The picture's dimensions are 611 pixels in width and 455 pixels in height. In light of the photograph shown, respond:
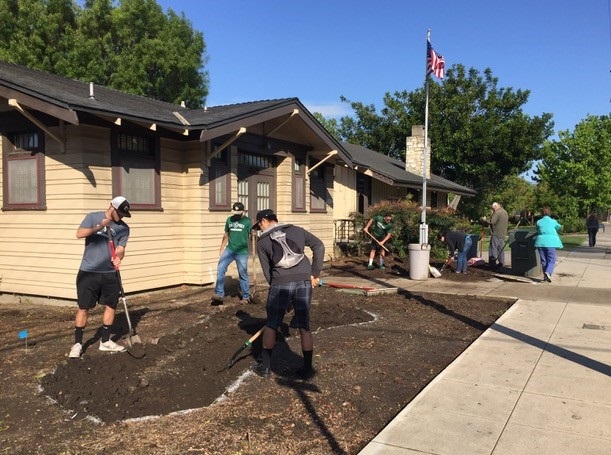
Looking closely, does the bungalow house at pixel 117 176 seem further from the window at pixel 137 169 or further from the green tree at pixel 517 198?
the green tree at pixel 517 198

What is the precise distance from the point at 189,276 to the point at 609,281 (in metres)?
9.43

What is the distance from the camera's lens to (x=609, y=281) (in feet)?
38.3

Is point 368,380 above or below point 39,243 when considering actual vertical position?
below

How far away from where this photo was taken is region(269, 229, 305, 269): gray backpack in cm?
499

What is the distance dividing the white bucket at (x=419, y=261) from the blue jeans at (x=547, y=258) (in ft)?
8.12

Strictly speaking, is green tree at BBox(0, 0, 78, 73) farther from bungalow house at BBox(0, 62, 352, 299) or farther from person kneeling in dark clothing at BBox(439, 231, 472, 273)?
person kneeling in dark clothing at BBox(439, 231, 472, 273)

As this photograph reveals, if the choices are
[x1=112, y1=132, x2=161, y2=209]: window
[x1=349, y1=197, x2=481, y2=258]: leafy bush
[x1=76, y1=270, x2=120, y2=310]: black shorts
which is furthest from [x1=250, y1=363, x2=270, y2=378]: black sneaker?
[x1=349, y1=197, x2=481, y2=258]: leafy bush

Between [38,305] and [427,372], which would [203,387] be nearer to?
[427,372]

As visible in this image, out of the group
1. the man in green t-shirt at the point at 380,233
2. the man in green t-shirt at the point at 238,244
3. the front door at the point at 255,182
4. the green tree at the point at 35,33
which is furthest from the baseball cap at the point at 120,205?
the green tree at the point at 35,33

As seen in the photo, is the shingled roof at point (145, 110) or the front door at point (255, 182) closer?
the shingled roof at point (145, 110)

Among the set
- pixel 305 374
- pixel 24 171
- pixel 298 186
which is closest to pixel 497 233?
pixel 298 186

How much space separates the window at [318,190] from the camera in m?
14.6

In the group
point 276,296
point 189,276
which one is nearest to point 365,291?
point 189,276

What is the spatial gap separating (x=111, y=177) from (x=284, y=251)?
16.4 feet
